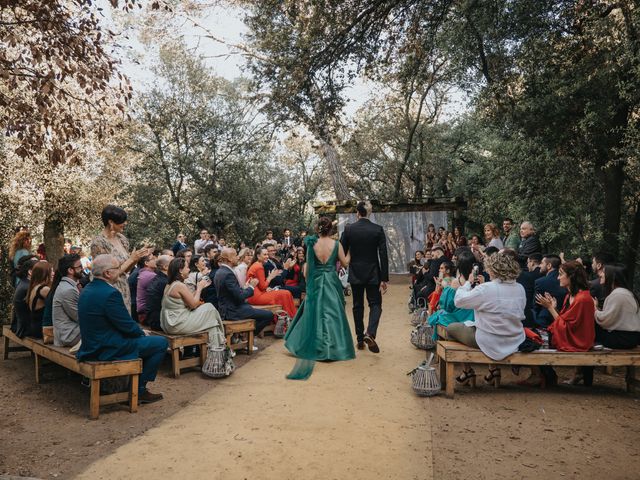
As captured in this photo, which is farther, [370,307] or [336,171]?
[336,171]

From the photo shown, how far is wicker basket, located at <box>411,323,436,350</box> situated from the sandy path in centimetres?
116

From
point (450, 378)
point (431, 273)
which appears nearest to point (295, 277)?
point (431, 273)

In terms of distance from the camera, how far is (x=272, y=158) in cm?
2395

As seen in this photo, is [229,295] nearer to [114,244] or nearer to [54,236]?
[114,244]

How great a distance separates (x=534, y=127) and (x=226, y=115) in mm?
13040

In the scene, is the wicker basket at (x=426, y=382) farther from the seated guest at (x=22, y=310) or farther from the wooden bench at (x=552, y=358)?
the seated guest at (x=22, y=310)

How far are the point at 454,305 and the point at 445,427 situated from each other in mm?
2039

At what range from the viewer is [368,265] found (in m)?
6.79

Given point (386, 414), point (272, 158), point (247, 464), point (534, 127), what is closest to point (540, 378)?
point (386, 414)

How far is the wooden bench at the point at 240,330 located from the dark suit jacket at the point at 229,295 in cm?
15

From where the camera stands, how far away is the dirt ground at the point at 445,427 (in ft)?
11.6

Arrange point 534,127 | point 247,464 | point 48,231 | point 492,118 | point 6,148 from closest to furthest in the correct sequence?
1. point 247,464
2. point 534,127
3. point 492,118
4. point 6,148
5. point 48,231

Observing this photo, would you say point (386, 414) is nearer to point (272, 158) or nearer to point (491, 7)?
point (491, 7)

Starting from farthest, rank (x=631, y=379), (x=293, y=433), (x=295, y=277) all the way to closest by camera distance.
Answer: (x=295, y=277) → (x=631, y=379) → (x=293, y=433)
